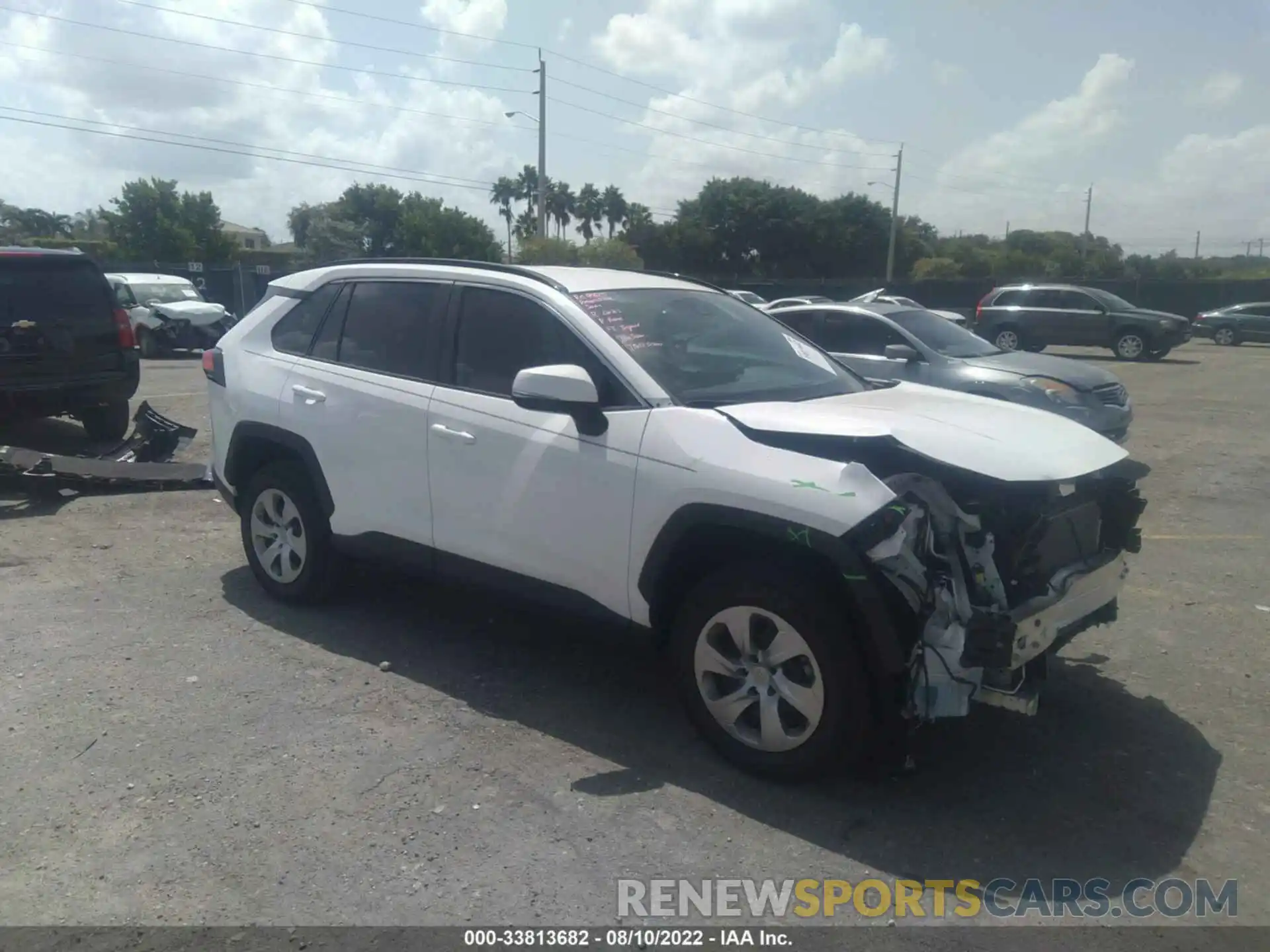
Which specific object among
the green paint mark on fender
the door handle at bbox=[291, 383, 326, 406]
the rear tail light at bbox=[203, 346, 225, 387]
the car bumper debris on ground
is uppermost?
the rear tail light at bbox=[203, 346, 225, 387]

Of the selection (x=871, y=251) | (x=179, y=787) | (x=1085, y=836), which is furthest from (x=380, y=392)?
(x=871, y=251)

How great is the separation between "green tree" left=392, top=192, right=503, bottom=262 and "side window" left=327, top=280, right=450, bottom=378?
48.3m

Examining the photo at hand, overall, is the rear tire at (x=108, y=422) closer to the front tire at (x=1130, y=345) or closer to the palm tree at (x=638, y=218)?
the front tire at (x=1130, y=345)

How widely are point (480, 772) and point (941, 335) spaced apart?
342 inches

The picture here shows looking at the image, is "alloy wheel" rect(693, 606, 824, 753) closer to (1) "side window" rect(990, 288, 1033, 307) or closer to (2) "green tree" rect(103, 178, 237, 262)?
(1) "side window" rect(990, 288, 1033, 307)

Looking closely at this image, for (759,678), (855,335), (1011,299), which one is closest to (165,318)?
(855,335)

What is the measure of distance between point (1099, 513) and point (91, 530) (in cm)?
664

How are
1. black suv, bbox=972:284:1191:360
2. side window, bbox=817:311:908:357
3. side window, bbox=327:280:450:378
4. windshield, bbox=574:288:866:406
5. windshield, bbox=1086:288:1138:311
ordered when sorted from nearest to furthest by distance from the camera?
windshield, bbox=574:288:866:406 < side window, bbox=327:280:450:378 < side window, bbox=817:311:908:357 < black suv, bbox=972:284:1191:360 < windshield, bbox=1086:288:1138:311

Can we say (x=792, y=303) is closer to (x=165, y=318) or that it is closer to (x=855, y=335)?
(x=855, y=335)

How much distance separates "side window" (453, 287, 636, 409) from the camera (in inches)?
180

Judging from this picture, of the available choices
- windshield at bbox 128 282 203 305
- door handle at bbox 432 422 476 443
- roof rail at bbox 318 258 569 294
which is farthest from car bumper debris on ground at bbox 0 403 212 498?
windshield at bbox 128 282 203 305

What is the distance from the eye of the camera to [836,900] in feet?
10.6

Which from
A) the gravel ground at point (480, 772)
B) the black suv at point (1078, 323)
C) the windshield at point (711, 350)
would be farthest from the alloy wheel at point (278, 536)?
the black suv at point (1078, 323)

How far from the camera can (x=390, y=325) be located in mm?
5289
